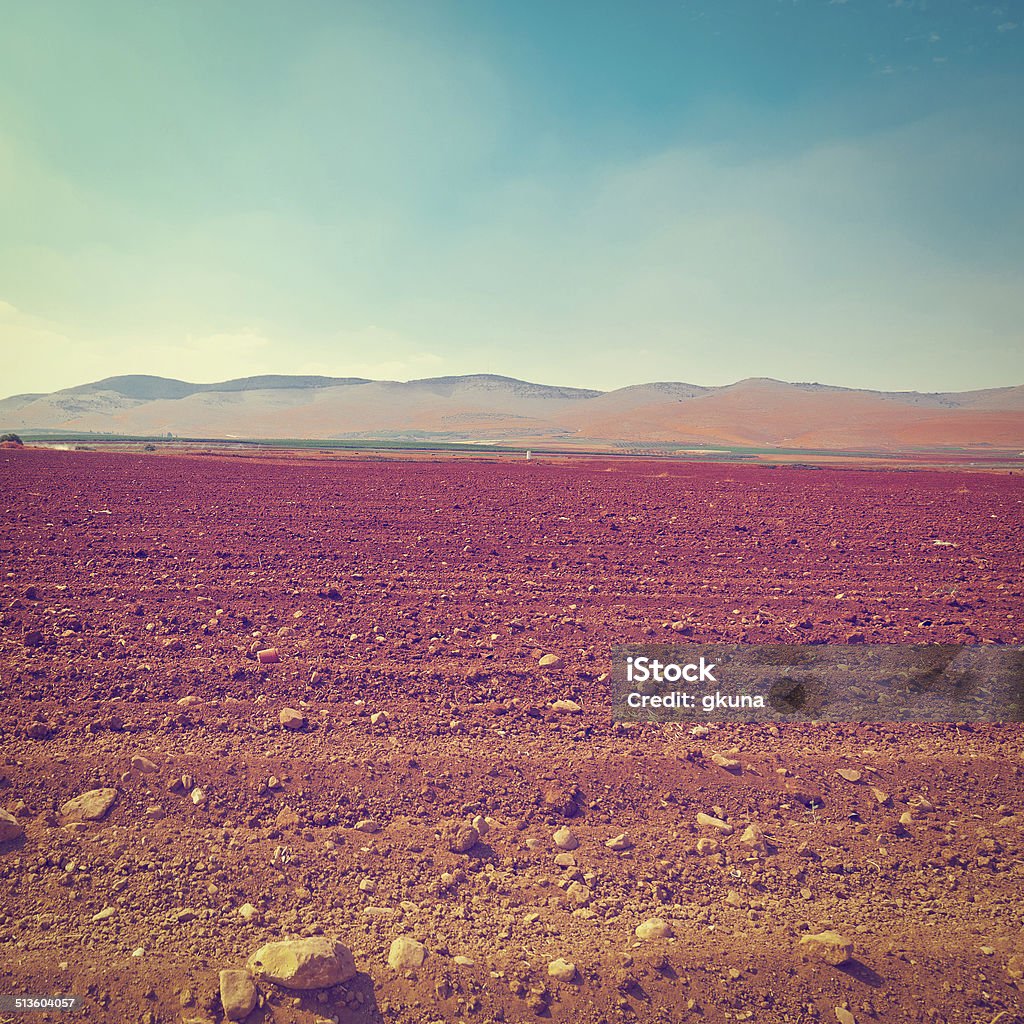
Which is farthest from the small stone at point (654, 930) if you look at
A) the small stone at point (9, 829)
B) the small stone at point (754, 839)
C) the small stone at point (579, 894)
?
the small stone at point (9, 829)

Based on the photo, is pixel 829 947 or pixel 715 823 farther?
pixel 715 823

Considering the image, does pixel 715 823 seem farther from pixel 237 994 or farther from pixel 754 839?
pixel 237 994

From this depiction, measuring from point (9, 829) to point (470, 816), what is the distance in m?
2.49

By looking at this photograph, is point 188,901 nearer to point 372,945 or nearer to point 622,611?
point 372,945

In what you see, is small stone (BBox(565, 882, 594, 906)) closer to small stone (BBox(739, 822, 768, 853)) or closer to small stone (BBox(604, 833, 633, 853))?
small stone (BBox(604, 833, 633, 853))

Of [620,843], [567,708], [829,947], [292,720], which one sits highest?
[292,720]

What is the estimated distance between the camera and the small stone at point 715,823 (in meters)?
3.69

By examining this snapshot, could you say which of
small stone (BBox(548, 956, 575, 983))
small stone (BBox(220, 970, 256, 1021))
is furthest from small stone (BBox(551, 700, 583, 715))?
small stone (BBox(220, 970, 256, 1021))

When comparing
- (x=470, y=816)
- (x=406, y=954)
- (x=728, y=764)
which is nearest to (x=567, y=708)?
(x=728, y=764)

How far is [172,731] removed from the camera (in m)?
4.42

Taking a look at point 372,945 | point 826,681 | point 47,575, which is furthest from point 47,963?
point 47,575

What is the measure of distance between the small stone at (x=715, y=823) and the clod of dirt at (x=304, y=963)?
2.15 meters

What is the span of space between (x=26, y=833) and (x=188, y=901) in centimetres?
114

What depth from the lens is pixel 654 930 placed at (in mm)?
2979
